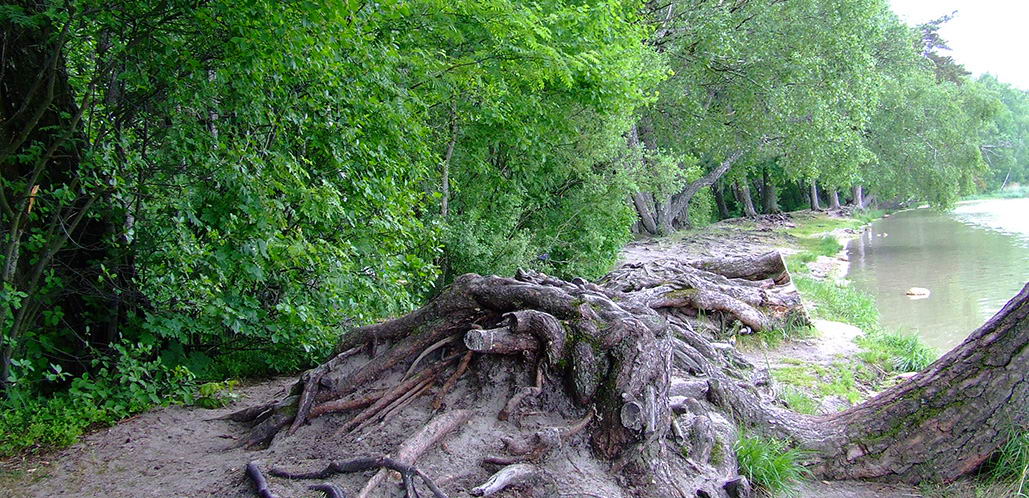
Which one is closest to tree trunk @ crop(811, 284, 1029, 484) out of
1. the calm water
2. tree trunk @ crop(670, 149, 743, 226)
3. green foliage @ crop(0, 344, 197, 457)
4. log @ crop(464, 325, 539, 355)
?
log @ crop(464, 325, 539, 355)

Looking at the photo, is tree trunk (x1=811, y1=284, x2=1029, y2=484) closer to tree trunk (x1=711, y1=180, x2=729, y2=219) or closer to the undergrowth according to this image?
the undergrowth

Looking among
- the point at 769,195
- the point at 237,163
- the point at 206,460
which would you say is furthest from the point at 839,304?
the point at 769,195

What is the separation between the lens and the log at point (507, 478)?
3.91 metres

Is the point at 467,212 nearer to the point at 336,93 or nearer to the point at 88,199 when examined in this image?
the point at 336,93

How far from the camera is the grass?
466 cm

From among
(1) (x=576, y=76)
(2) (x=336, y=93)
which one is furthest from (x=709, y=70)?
(2) (x=336, y=93)

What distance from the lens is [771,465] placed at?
186 inches

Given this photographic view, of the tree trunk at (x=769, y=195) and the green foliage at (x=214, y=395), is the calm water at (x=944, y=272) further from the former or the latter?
the green foliage at (x=214, y=395)

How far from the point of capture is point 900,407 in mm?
4809

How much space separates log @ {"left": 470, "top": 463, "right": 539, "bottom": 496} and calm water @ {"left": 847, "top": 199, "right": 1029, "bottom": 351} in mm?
9532

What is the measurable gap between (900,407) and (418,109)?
252 inches

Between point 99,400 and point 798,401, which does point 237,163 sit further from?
point 798,401

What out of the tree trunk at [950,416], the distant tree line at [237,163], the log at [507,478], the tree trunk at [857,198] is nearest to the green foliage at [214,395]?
the distant tree line at [237,163]

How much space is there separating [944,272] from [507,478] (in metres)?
20.1
